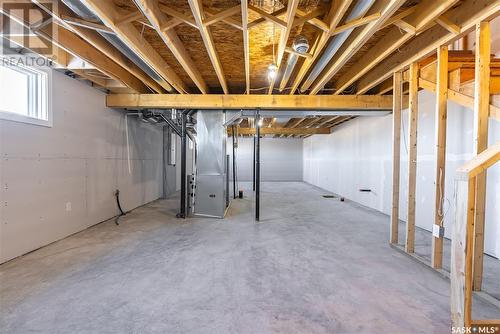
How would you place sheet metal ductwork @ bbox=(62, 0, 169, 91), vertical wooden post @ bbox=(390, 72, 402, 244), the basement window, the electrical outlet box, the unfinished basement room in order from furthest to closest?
1. vertical wooden post @ bbox=(390, 72, 402, 244)
2. the basement window
3. the electrical outlet box
4. sheet metal ductwork @ bbox=(62, 0, 169, 91)
5. the unfinished basement room

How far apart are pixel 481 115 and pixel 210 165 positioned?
4024mm

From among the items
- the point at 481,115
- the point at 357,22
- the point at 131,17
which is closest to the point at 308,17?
the point at 357,22

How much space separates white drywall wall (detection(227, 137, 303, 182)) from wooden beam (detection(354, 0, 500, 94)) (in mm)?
9300

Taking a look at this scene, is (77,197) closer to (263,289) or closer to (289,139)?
(263,289)

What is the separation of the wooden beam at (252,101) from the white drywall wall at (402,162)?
0.95 meters

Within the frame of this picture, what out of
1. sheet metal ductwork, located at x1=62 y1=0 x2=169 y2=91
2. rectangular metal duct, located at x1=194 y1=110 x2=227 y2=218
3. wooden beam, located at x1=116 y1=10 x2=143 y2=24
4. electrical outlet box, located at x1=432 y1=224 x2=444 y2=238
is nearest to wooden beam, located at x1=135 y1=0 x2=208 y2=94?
wooden beam, located at x1=116 y1=10 x2=143 y2=24

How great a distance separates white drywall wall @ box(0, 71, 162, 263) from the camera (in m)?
2.71

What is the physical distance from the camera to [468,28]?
7.04 feet

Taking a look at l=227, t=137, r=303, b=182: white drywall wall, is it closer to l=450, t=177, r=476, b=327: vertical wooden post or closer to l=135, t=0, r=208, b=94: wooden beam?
l=135, t=0, r=208, b=94: wooden beam

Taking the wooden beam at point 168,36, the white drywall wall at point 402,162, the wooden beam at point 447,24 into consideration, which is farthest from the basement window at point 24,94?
the wooden beam at point 447,24

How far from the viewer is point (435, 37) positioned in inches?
97.5

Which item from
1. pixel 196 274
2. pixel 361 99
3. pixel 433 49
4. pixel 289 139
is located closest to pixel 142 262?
pixel 196 274

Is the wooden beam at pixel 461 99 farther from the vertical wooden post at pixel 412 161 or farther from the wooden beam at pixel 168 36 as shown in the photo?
the wooden beam at pixel 168 36

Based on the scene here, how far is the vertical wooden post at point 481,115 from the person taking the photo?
2.04 meters
